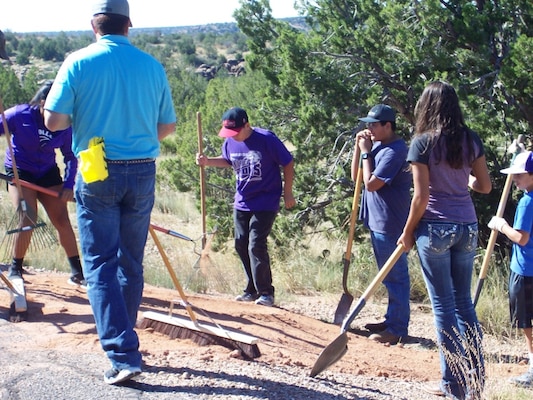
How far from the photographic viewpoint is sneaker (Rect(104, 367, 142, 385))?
4.01 meters

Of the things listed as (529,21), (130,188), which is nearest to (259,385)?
(130,188)

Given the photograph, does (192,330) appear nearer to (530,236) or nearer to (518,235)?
(518,235)

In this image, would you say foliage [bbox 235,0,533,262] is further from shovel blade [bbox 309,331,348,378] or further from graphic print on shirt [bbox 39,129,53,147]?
shovel blade [bbox 309,331,348,378]

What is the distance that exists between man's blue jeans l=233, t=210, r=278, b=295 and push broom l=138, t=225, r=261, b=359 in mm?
1648

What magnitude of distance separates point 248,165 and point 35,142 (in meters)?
1.82

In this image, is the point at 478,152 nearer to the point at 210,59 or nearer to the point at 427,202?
the point at 427,202

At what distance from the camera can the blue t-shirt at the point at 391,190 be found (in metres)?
5.91

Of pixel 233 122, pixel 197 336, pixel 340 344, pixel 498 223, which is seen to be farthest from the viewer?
pixel 233 122

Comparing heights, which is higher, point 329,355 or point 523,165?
point 523,165

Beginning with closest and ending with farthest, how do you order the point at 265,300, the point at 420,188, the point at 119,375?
the point at 119,375
the point at 420,188
the point at 265,300

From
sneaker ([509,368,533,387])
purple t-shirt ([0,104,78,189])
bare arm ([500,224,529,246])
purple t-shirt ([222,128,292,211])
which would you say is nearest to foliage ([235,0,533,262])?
purple t-shirt ([222,128,292,211])

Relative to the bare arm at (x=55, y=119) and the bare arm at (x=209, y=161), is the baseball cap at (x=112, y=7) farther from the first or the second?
the bare arm at (x=209, y=161)

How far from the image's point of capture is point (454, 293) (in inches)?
181

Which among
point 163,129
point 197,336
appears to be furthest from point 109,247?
point 197,336
